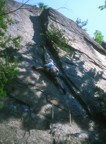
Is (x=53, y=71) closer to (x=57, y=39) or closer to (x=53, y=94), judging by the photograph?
(x=53, y=94)

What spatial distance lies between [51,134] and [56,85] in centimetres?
215

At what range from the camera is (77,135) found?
6.51 m

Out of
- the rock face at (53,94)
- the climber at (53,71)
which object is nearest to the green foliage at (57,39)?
the rock face at (53,94)

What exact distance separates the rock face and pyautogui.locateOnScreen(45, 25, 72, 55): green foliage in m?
0.17

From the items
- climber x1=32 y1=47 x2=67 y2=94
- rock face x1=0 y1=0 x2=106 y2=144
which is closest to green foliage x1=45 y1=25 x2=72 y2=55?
rock face x1=0 y1=0 x2=106 y2=144

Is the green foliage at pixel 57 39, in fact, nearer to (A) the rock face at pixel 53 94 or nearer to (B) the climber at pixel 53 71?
(A) the rock face at pixel 53 94

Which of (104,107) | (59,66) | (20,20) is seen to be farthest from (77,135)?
(20,20)

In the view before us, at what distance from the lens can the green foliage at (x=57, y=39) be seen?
1000 centimetres

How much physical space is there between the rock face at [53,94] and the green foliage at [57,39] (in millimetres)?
175

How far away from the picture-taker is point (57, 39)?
10156 millimetres

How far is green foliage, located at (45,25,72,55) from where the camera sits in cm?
1000

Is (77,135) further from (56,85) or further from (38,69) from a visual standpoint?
(38,69)

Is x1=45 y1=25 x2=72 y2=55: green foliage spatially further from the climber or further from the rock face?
the climber

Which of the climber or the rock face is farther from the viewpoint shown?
the climber
